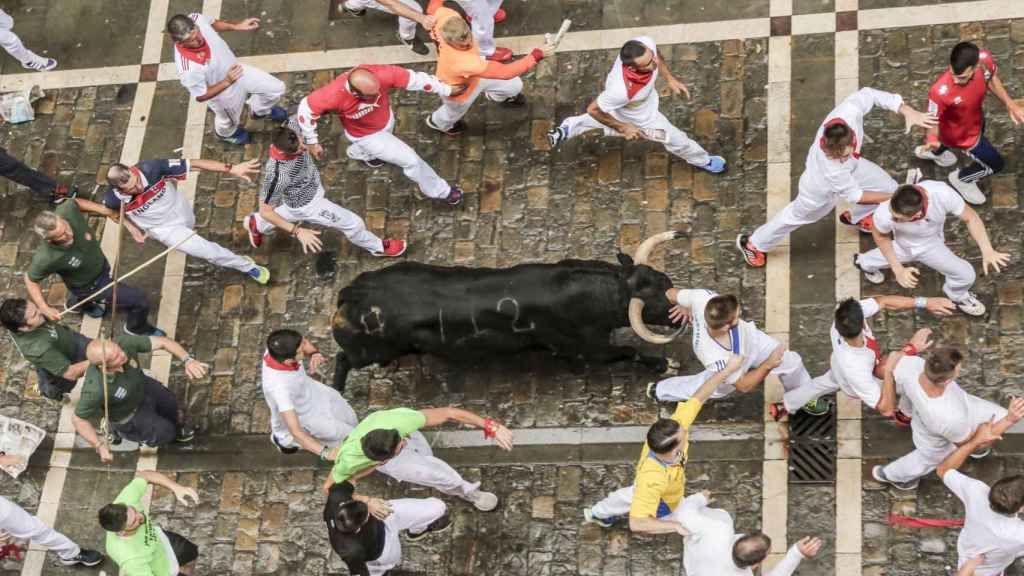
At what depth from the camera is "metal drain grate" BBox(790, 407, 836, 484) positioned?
32.0ft

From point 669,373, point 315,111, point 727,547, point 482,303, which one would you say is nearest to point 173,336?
point 315,111

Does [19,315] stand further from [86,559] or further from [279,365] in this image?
[86,559]

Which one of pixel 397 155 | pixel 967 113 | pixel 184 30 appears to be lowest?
pixel 397 155

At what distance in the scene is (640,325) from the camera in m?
9.29

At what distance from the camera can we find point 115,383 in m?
9.87

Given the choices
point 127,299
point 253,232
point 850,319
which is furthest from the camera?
point 253,232

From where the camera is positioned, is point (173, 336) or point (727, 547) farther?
point (173, 336)

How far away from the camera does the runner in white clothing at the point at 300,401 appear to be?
9.22 metres

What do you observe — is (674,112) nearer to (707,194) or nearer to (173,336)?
(707,194)

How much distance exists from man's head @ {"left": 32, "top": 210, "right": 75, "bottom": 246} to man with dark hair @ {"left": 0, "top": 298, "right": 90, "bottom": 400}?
64 cm

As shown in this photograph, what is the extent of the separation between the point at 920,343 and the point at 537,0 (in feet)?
20.8

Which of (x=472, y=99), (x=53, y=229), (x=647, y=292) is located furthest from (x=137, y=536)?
(x=472, y=99)

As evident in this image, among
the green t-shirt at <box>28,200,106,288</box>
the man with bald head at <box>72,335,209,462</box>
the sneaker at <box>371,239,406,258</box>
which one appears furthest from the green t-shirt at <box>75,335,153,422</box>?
the sneaker at <box>371,239,406,258</box>

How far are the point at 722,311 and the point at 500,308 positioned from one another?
201cm
